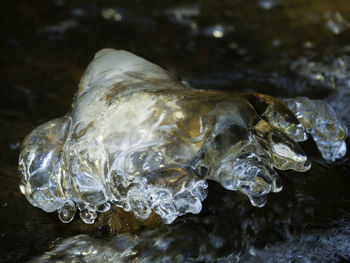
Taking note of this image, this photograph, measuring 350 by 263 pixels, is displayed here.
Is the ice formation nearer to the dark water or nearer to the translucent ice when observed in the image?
the dark water

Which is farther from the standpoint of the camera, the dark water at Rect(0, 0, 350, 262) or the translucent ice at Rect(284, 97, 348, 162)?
the translucent ice at Rect(284, 97, 348, 162)

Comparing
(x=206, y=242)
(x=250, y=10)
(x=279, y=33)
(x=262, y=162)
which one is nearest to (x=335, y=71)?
(x=279, y=33)

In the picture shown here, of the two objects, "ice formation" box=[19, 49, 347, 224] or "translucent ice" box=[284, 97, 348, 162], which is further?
"translucent ice" box=[284, 97, 348, 162]

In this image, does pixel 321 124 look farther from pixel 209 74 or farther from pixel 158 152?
pixel 209 74

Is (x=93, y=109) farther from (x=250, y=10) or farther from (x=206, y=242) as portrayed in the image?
(x=250, y=10)

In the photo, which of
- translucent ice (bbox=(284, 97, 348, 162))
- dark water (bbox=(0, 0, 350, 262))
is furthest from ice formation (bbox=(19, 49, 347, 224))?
translucent ice (bbox=(284, 97, 348, 162))

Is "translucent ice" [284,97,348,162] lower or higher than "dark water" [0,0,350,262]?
higher
